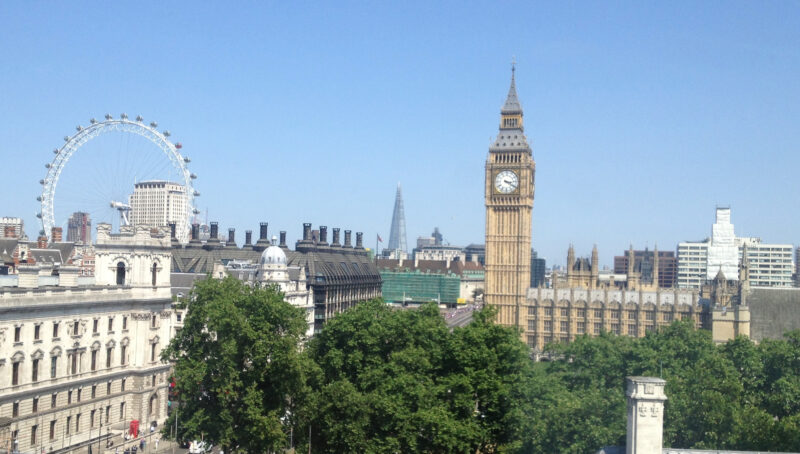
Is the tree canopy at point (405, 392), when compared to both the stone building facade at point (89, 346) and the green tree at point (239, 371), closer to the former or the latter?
the green tree at point (239, 371)

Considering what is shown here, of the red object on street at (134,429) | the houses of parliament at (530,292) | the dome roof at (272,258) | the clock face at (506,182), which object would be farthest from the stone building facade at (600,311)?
the red object on street at (134,429)

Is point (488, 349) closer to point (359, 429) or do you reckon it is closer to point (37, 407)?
point (359, 429)

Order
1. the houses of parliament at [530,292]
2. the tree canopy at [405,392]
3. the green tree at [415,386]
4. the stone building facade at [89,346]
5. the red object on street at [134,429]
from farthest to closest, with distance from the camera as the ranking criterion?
the houses of parliament at [530,292] → the red object on street at [134,429] → the stone building facade at [89,346] → the green tree at [415,386] → the tree canopy at [405,392]

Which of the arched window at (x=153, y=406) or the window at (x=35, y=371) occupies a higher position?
the window at (x=35, y=371)

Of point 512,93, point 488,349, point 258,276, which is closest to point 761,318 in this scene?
point 512,93

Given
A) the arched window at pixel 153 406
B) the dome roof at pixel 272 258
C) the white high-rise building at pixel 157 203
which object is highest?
the white high-rise building at pixel 157 203

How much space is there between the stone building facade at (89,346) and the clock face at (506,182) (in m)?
81.2

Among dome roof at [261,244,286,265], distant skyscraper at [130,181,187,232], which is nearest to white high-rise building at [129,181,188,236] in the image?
distant skyscraper at [130,181,187,232]

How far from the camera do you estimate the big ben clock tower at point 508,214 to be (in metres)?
148

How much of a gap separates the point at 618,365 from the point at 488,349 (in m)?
13.8

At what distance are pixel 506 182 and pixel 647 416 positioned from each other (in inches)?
4630

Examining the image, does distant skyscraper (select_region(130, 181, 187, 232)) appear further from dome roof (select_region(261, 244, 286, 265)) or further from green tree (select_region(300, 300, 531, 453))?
green tree (select_region(300, 300, 531, 453))

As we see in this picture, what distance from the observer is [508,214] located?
490 ft

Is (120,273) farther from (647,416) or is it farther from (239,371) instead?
(647,416)
